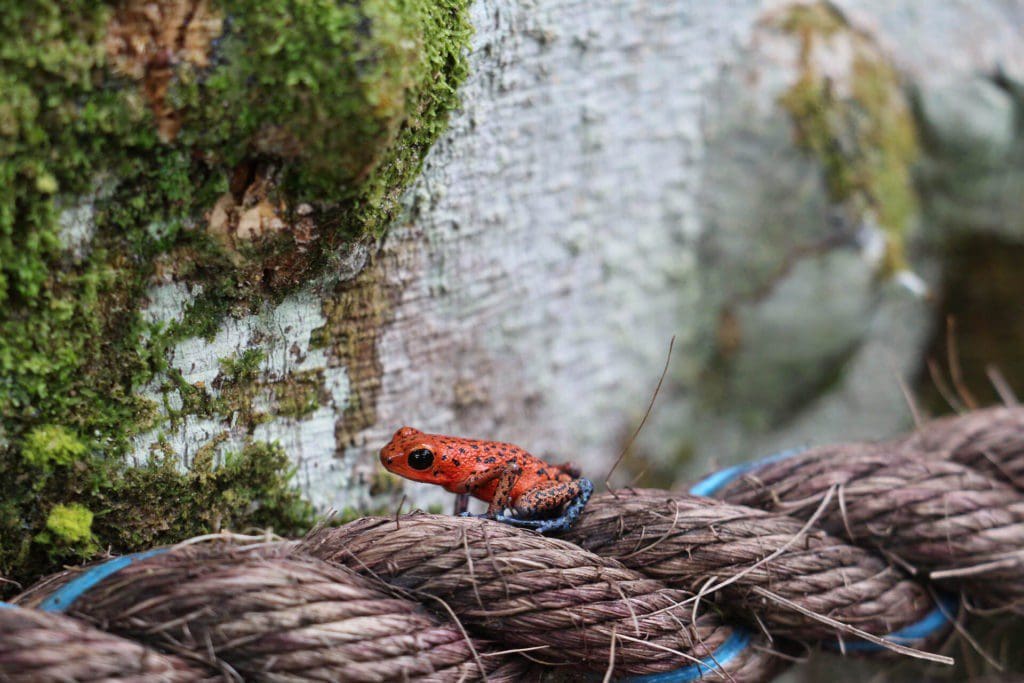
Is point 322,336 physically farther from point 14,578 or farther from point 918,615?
point 918,615

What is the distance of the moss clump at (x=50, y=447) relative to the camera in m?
1.25

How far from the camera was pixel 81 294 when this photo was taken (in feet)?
4.07

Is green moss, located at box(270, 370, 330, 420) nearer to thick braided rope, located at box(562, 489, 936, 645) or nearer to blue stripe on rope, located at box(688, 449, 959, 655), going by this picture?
thick braided rope, located at box(562, 489, 936, 645)

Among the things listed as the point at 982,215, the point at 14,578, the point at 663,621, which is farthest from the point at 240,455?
the point at 982,215

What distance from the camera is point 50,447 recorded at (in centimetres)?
126

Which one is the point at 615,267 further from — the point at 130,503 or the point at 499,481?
the point at 130,503

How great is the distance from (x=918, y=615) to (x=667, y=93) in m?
1.24

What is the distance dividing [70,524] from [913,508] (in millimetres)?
1411

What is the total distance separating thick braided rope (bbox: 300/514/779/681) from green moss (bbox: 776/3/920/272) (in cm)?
138

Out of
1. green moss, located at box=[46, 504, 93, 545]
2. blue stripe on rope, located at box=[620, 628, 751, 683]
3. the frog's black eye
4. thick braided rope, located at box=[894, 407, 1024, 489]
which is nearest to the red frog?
the frog's black eye

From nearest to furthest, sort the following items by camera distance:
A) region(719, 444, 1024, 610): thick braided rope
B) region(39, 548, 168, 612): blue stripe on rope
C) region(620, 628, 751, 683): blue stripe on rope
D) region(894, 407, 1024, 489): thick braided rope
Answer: region(39, 548, 168, 612): blue stripe on rope
region(620, 628, 751, 683): blue stripe on rope
region(719, 444, 1024, 610): thick braided rope
region(894, 407, 1024, 489): thick braided rope

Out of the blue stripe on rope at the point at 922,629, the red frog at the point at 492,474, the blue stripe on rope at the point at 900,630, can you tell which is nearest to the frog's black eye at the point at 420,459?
the red frog at the point at 492,474

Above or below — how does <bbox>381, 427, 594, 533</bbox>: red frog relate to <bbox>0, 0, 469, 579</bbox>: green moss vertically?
below

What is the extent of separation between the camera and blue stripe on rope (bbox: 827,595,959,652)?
1698 mm
